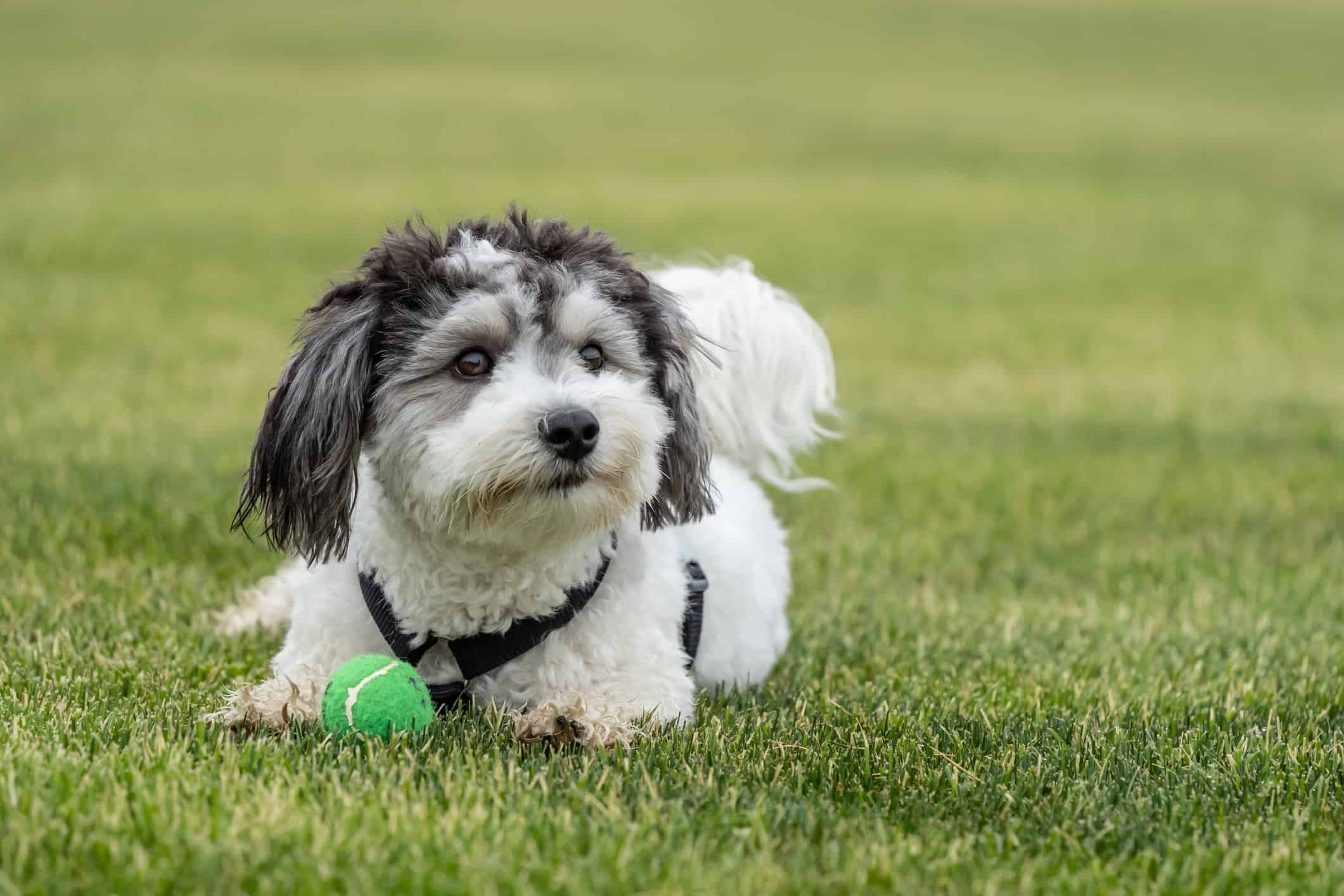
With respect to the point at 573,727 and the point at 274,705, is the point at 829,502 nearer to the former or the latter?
the point at 573,727

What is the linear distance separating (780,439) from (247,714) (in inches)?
95.6

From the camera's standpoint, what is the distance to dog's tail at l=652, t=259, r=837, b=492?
528cm

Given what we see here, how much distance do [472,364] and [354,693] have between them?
3.22ft

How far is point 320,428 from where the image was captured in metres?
3.93

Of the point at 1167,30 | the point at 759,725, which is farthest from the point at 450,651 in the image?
the point at 1167,30

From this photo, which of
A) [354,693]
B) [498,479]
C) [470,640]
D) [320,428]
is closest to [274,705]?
[354,693]

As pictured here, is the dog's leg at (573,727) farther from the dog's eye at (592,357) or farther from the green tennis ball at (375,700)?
the dog's eye at (592,357)

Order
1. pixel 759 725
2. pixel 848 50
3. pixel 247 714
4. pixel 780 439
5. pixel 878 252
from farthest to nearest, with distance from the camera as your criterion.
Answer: pixel 848 50, pixel 878 252, pixel 780 439, pixel 759 725, pixel 247 714

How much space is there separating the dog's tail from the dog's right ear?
5.05 ft

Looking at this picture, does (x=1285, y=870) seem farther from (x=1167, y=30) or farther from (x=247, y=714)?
(x=1167, y=30)

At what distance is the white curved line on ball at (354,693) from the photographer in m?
3.83

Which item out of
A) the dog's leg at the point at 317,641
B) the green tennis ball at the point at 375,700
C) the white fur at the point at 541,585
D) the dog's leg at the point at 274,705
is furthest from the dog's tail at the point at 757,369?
the dog's leg at the point at 274,705

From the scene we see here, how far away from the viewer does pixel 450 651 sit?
4.17 meters

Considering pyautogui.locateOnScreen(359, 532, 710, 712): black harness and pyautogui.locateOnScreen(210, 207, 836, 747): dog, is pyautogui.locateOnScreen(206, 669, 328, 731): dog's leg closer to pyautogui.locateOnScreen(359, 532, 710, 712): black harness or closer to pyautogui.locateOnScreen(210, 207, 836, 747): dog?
pyautogui.locateOnScreen(210, 207, 836, 747): dog
